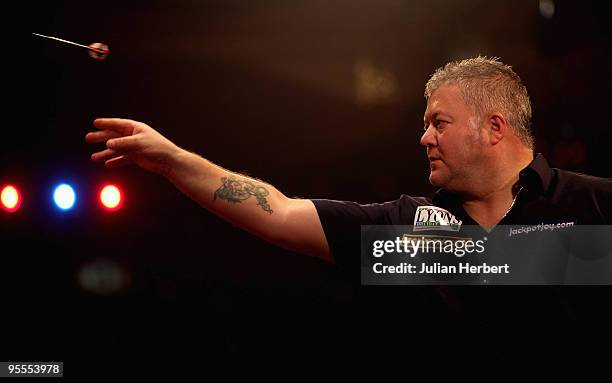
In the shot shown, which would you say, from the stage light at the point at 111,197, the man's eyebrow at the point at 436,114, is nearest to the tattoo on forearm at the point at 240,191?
the man's eyebrow at the point at 436,114

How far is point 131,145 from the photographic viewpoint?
1.90m

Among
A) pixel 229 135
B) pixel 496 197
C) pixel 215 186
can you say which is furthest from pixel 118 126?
pixel 229 135

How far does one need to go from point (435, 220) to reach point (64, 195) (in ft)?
8.85

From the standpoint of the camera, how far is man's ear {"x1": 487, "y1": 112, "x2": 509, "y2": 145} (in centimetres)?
230

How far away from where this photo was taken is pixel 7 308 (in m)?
4.01

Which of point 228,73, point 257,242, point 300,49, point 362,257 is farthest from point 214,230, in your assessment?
point 362,257

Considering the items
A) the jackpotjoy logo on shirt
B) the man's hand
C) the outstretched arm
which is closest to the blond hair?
the jackpotjoy logo on shirt

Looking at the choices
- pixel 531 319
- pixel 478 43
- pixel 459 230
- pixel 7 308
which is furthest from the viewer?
pixel 7 308

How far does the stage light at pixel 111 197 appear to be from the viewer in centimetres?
393

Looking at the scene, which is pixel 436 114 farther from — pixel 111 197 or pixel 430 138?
pixel 111 197

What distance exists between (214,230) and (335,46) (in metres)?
1.49

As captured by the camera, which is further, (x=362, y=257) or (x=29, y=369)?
(x=29, y=369)

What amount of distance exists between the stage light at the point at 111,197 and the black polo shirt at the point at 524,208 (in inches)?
84.8

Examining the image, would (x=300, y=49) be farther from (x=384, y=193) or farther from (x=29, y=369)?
(x=29, y=369)
